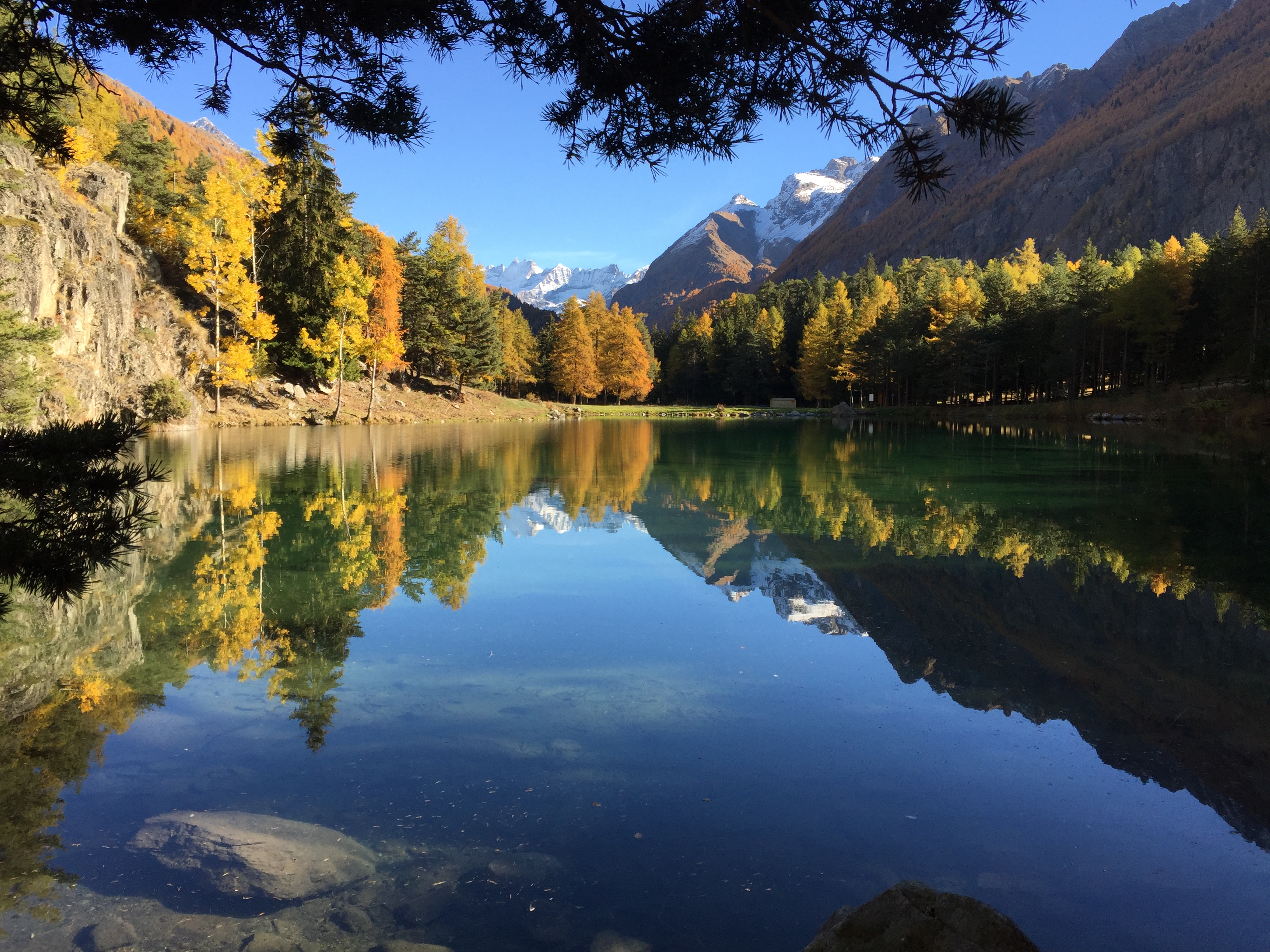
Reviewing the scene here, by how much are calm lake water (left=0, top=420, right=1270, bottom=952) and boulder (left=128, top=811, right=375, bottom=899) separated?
0.06 meters

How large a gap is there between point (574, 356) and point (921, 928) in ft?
216

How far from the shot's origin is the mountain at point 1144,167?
121m

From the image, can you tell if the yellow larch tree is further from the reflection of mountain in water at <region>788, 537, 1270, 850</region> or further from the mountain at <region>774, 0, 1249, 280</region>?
the reflection of mountain in water at <region>788, 537, 1270, 850</region>

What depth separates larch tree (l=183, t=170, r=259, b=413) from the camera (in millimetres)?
32188

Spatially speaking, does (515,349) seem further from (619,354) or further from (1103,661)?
(1103,661)

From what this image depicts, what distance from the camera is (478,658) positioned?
6012 mm

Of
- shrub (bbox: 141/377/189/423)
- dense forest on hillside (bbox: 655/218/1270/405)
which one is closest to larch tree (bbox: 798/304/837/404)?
dense forest on hillside (bbox: 655/218/1270/405)

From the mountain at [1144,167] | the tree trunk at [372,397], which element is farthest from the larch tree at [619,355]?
the mountain at [1144,167]

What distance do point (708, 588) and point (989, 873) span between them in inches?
198

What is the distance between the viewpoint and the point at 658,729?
472 centimetres

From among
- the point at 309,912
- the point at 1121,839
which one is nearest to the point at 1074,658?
the point at 1121,839

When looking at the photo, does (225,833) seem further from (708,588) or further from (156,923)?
(708,588)

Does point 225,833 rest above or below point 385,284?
below

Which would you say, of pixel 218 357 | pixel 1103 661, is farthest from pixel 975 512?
pixel 218 357
